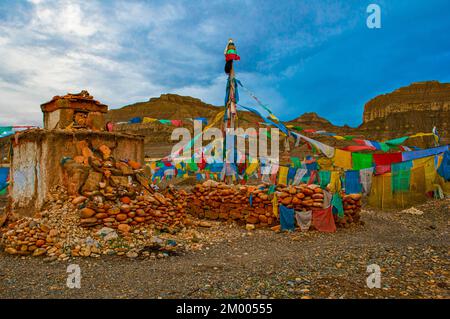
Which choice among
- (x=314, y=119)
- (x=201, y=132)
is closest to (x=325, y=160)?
(x=201, y=132)

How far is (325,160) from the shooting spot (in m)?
19.0

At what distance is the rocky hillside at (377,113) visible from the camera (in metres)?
77.8

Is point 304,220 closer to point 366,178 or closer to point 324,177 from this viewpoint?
point 366,178

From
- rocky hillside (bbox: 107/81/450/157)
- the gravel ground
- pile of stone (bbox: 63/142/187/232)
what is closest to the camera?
the gravel ground

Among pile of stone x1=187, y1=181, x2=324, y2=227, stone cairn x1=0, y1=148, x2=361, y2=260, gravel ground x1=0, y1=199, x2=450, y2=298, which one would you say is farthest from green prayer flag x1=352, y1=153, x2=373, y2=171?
gravel ground x1=0, y1=199, x2=450, y2=298

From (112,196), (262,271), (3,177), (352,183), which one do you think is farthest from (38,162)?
(352,183)

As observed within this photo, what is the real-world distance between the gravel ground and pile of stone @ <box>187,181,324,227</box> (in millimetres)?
1316

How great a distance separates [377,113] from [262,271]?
110093 millimetres

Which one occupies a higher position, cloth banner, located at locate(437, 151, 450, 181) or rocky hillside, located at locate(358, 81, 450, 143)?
rocky hillside, located at locate(358, 81, 450, 143)

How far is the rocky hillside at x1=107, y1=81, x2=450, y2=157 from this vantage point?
77.8 meters

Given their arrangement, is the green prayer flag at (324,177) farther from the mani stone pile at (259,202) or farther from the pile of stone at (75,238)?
the pile of stone at (75,238)

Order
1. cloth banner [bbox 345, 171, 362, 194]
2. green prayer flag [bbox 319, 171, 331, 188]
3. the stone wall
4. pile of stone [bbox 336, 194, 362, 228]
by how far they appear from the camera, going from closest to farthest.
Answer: the stone wall, pile of stone [bbox 336, 194, 362, 228], cloth banner [bbox 345, 171, 362, 194], green prayer flag [bbox 319, 171, 331, 188]

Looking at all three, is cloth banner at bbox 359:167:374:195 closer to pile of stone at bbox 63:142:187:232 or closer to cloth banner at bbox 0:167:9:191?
pile of stone at bbox 63:142:187:232

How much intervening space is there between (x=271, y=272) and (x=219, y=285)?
3.51 ft
